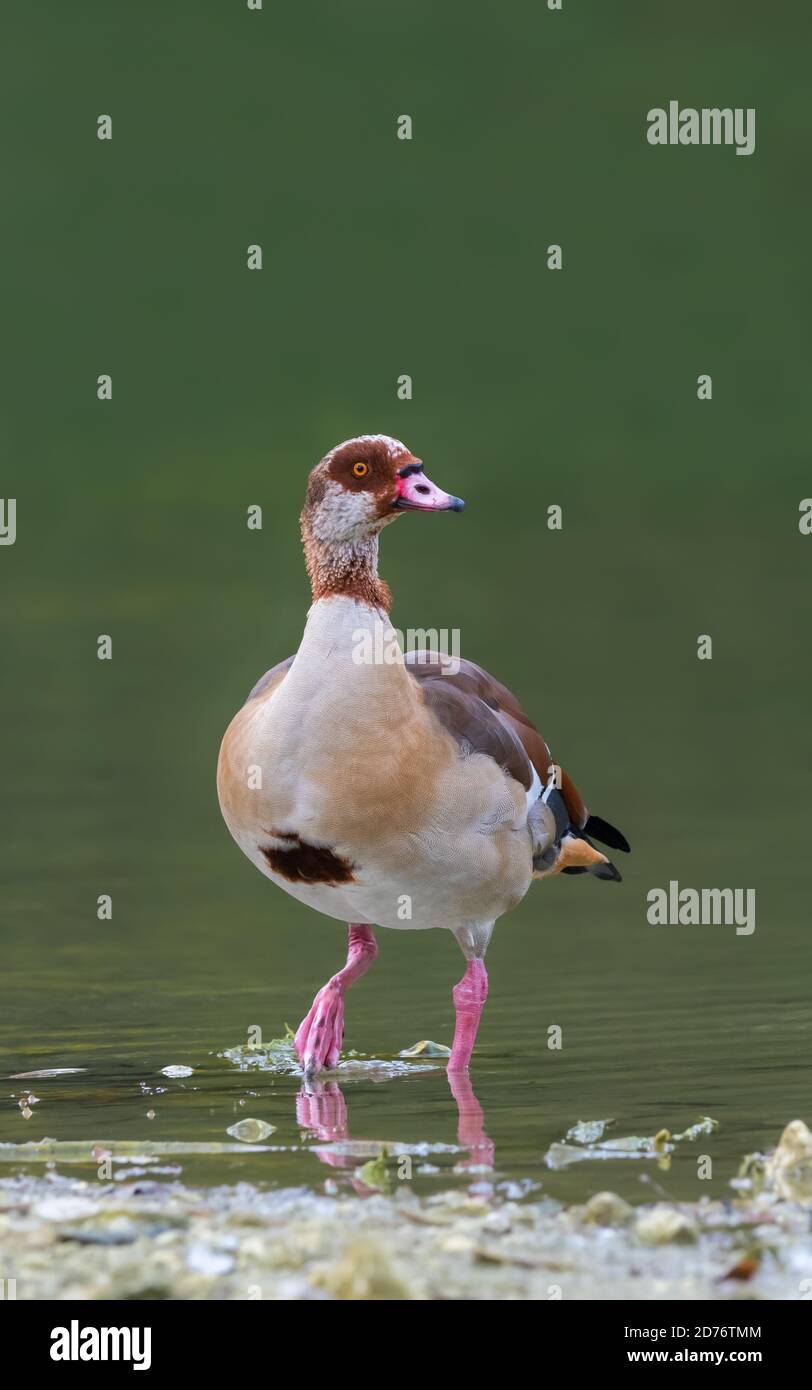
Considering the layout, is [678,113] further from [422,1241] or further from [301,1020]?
[422,1241]

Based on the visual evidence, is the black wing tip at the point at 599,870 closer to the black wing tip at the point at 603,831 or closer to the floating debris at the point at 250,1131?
the black wing tip at the point at 603,831

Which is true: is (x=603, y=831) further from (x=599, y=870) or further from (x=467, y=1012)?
(x=467, y=1012)

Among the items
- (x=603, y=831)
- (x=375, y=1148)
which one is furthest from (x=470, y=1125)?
(x=603, y=831)

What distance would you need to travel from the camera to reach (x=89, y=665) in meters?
20.3

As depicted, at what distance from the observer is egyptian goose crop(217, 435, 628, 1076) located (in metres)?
8.24

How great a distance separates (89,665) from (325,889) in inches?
477

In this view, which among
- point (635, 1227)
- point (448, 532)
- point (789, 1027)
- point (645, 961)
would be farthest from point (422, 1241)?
point (448, 532)

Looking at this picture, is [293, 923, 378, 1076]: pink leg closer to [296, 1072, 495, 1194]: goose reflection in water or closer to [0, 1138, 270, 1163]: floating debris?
[296, 1072, 495, 1194]: goose reflection in water

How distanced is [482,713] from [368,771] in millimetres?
981

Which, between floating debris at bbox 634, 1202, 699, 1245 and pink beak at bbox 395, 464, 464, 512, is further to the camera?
pink beak at bbox 395, 464, 464, 512

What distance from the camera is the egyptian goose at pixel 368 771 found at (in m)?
8.24

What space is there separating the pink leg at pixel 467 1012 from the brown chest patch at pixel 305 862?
0.78 metres

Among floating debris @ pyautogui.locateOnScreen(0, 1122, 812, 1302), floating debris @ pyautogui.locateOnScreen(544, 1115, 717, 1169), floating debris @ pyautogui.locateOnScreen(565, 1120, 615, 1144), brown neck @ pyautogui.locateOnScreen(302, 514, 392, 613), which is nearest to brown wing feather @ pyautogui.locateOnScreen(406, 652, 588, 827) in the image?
brown neck @ pyautogui.locateOnScreen(302, 514, 392, 613)

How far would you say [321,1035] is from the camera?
347 inches
